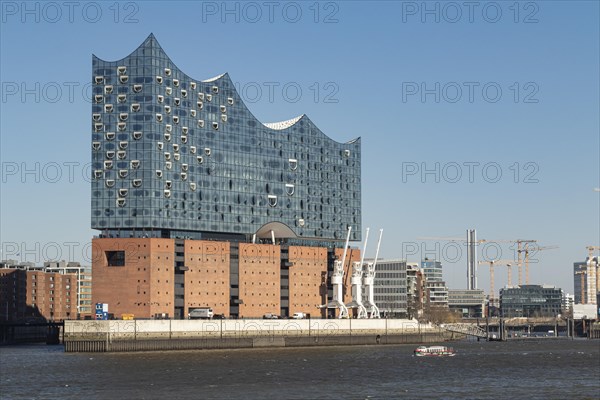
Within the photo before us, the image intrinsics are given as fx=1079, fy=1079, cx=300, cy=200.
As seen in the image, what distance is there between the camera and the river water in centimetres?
10375

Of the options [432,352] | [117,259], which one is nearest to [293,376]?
[432,352]

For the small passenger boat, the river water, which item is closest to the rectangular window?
the river water

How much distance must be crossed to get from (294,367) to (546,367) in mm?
34442

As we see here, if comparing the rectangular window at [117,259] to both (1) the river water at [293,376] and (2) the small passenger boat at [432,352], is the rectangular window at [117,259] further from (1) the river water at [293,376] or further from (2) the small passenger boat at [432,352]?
(2) the small passenger boat at [432,352]

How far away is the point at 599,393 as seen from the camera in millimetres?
101312

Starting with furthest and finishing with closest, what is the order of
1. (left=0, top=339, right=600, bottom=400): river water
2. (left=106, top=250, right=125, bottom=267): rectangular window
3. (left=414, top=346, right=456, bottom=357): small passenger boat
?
(left=106, top=250, right=125, bottom=267): rectangular window, (left=414, top=346, right=456, bottom=357): small passenger boat, (left=0, top=339, right=600, bottom=400): river water

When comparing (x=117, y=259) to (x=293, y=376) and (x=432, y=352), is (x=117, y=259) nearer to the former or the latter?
(x=432, y=352)

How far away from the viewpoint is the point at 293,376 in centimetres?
12619

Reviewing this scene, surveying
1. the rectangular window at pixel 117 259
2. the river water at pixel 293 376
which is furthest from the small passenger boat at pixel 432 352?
the rectangular window at pixel 117 259

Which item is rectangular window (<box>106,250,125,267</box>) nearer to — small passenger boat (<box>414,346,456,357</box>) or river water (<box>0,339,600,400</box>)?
river water (<box>0,339,600,400</box>)

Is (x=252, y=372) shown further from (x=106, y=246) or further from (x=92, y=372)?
(x=106, y=246)

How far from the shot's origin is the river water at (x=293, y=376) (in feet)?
340

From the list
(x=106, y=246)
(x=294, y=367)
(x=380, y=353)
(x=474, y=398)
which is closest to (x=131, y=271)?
(x=106, y=246)

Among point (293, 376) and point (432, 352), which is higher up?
point (293, 376)
